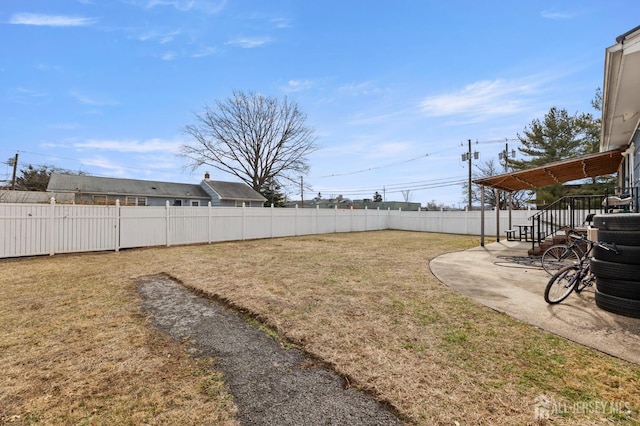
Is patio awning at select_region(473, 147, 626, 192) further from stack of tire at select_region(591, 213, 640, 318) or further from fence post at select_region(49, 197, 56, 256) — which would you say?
fence post at select_region(49, 197, 56, 256)

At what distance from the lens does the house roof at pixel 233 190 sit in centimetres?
2472

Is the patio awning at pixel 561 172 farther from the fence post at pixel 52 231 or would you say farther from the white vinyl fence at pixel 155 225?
the fence post at pixel 52 231

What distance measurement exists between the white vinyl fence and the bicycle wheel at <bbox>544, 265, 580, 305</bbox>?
11.4m

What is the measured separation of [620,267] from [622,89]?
2.86 meters

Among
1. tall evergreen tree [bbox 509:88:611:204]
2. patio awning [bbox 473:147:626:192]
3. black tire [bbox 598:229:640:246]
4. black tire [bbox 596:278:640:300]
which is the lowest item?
black tire [bbox 596:278:640:300]

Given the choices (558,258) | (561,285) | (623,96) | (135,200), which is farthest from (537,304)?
(135,200)

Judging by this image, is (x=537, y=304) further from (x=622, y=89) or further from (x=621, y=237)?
(x=622, y=89)

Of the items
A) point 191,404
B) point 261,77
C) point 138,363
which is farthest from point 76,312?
point 261,77

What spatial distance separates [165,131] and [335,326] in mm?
23839

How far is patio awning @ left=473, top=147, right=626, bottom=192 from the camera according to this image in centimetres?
783

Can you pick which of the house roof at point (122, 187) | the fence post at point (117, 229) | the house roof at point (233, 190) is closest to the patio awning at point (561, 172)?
the fence post at point (117, 229)

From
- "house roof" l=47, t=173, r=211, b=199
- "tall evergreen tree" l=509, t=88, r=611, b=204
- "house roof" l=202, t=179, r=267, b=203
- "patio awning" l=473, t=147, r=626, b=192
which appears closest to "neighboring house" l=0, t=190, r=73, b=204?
"house roof" l=47, t=173, r=211, b=199

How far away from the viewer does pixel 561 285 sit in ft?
13.2

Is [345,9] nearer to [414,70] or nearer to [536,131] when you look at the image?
[414,70]
